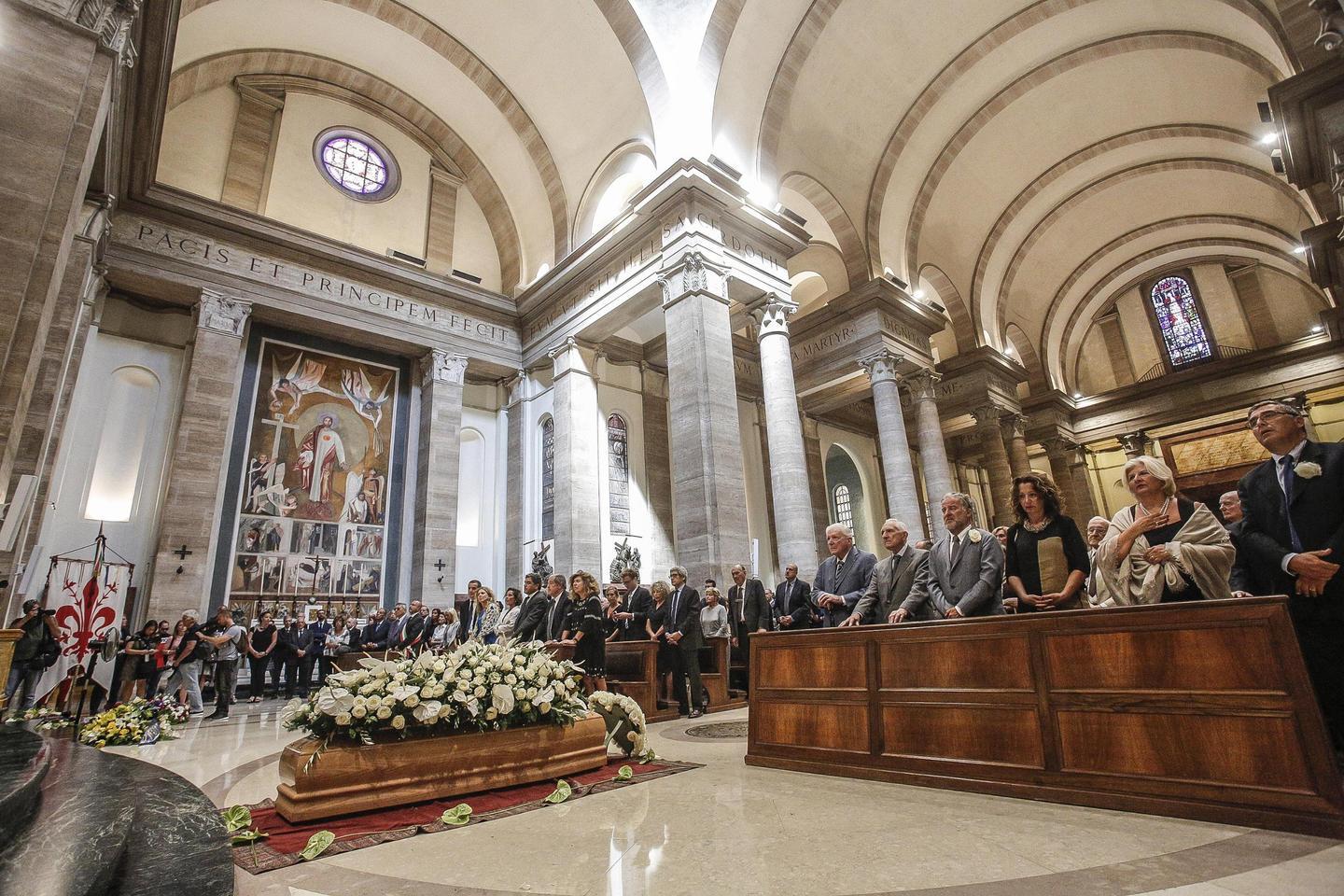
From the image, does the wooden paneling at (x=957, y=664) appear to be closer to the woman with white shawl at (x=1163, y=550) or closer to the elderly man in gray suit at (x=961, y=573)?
the elderly man in gray suit at (x=961, y=573)

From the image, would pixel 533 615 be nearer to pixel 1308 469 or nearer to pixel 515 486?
pixel 1308 469

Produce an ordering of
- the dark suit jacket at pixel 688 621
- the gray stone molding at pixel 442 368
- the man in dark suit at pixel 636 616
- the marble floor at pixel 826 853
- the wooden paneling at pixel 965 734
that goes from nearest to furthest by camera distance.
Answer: the marble floor at pixel 826 853 → the wooden paneling at pixel 965 734 → the dark suit jacket at pixel 688 621 → the man in dark suit at pixel 636 616 → the gray stone molding at pixel 442 368

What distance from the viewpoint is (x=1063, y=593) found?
142 inches

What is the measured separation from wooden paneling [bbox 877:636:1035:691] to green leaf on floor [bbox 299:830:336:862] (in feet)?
9.88

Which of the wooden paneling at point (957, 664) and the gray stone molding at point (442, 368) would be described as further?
the gray stone molding at point (442, 368)

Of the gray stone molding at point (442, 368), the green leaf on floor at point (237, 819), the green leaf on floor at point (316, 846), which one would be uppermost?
the gray stone molding at point (442, 368)

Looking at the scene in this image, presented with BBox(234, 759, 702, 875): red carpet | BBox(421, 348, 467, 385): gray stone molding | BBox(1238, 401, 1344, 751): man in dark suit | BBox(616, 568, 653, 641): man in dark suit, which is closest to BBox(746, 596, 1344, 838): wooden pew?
BBox(1238, 401, 1344, 751): man in dark suit

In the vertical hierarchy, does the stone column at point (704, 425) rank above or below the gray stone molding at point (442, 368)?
below

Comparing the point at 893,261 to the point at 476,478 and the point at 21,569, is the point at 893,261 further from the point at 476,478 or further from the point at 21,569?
the point at 21,569

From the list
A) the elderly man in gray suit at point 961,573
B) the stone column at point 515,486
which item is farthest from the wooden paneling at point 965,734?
the stone column at point 515,486

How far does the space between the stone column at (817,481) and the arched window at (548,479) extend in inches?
254

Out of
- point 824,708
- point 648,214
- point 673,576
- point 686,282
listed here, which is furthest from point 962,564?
point 648,214

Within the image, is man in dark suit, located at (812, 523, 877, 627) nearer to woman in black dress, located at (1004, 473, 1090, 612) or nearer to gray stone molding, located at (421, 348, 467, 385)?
woman in black dress, located at (1004, 473, 1090, 612)

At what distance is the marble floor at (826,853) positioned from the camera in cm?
211
